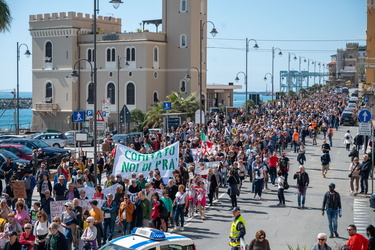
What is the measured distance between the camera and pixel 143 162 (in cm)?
2166

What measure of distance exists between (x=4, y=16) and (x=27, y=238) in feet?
54.8

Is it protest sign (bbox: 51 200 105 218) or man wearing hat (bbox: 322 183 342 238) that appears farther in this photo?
man wearing hat (bbox: 322 183 342 238)

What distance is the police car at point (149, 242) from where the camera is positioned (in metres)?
11.9

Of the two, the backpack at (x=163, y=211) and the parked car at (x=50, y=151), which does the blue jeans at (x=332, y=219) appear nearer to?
the backpack at (x=163, y=211)

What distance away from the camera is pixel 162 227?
1780 centimetres

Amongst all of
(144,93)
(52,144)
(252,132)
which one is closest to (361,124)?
(252,132)

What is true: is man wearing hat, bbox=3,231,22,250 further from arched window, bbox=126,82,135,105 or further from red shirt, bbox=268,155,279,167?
arched window, bbox=126,82,135,105

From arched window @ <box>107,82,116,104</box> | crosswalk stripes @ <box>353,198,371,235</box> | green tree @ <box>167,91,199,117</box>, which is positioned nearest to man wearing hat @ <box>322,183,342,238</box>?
crosswalk stripes @ <box>353,198,371,235</box>

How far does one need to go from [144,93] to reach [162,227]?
51.1m

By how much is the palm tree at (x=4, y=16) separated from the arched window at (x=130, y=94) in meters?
40.4

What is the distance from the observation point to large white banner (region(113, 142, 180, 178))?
2166 centimetres

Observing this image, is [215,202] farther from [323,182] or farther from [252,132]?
[252,132]

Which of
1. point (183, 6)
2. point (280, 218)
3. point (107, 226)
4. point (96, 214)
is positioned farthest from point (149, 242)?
point (183, 6)

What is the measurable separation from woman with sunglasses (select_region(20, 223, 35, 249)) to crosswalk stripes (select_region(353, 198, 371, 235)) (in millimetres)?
9536
